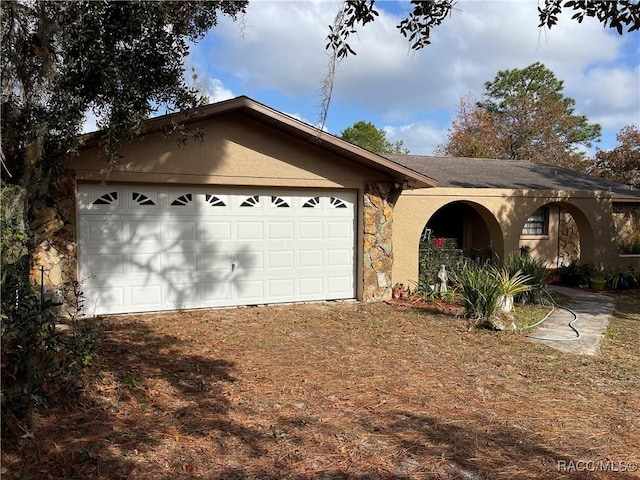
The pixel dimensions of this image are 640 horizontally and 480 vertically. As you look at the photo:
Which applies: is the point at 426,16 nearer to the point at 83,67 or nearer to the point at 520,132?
the point at 83,67

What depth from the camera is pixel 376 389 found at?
16.9ft

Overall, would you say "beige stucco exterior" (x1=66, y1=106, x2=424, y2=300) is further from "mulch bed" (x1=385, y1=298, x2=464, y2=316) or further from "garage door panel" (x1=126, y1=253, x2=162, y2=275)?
"garage door panel" (x1=126, y1=253, x2=162, y2=275)

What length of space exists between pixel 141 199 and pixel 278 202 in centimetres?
260

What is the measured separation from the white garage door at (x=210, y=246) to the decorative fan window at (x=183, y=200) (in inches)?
0.7

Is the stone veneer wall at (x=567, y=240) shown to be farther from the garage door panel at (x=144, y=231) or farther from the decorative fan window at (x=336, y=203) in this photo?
the garage door panel at (x=144, y=231)

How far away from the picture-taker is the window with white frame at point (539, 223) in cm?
1628

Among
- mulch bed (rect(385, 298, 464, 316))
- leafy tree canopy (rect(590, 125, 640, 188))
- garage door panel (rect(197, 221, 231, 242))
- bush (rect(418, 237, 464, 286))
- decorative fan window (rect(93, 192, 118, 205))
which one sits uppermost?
leafy tree canopy (rect(590, 125, 640, 188))

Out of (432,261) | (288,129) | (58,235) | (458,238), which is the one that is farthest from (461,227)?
(58,235)

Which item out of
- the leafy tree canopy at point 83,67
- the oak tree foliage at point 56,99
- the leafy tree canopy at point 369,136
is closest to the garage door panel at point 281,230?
the oak tree foliage at point 56,99

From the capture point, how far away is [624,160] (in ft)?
83.8

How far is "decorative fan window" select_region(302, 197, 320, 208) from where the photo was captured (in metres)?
9.92

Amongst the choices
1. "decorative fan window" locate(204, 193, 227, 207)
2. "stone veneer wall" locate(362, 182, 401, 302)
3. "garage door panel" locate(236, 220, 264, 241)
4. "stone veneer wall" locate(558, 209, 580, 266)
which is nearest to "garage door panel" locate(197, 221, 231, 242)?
"garage door panel" locate(236, 220, 264, 241)

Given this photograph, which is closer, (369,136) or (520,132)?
(520,132)

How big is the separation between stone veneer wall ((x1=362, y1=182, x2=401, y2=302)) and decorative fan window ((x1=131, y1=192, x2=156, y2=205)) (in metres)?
4.32
